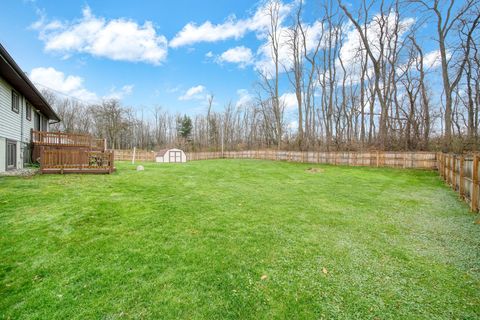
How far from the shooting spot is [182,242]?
3.41m

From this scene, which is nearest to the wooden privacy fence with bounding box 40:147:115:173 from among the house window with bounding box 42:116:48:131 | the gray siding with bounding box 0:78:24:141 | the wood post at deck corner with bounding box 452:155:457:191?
the gray siding with bounding box 0:78:24:141

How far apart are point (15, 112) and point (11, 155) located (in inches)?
82.0

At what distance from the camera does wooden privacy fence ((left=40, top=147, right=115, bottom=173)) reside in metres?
8.84

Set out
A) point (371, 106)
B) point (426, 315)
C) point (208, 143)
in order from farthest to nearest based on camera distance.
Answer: point (208, 143) → point (371, 106) → point (426, 315)

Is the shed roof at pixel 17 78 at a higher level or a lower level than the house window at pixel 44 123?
higher

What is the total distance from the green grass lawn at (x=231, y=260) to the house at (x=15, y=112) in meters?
5.10

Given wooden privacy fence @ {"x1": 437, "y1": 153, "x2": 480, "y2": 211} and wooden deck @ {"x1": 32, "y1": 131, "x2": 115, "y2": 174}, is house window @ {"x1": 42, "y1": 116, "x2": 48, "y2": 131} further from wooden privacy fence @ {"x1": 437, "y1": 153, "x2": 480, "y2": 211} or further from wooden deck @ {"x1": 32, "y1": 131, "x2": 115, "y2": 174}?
wooden privacy fence @ {"x1": 437, "y1": 153, "x2": 480, "y2": 211}

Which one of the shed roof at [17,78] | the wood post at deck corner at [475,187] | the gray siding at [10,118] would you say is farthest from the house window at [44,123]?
the wood post at deck corner at [475,187]

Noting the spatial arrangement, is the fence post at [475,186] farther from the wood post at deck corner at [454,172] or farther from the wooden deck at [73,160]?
the wooden deck at [73,160]

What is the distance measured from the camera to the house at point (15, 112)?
26.9ft

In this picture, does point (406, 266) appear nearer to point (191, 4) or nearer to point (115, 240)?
point (115, 240)

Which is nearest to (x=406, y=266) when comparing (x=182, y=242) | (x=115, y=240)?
(x=182, y=242)

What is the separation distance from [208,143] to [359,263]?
1683 inches

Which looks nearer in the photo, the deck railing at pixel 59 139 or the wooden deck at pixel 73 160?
the wooden deck at pixel 73 160
